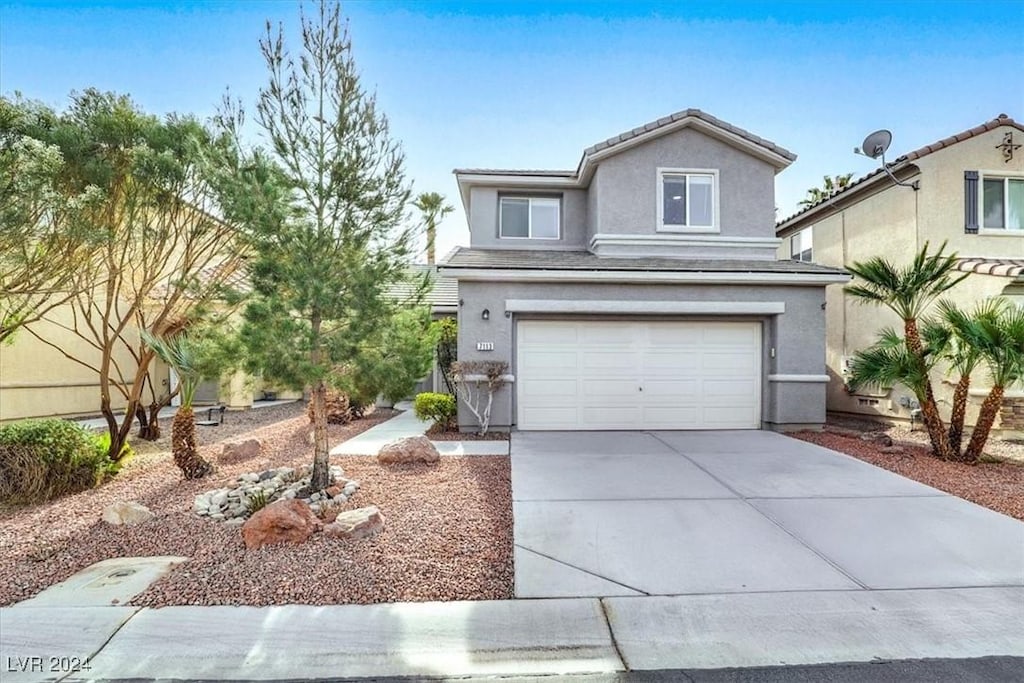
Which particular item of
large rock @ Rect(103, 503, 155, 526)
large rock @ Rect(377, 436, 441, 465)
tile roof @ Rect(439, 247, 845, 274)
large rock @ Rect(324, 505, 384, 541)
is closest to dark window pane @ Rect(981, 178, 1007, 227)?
tile roof @ Rect(439, 247, 845, 274)

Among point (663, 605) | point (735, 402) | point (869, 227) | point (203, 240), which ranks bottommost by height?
point (663, 605)

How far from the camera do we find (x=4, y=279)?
23.8ft

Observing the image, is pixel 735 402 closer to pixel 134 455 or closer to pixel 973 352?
pixel 973 352

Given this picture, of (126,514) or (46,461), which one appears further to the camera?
(46,461)

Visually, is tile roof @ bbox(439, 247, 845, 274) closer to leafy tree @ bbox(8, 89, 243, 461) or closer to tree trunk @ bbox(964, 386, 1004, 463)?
tree trunk @ bbox(964, 386, 1004, 463)

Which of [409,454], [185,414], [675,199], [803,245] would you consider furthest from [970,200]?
[185,414]

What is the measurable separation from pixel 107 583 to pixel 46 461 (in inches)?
141

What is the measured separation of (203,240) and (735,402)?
466 inches

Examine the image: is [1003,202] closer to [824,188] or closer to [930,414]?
[930,414]

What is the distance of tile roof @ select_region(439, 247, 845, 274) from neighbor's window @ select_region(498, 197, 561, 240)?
124cm

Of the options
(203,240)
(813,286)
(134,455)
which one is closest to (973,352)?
(813,286)

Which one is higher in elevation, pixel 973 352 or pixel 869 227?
pixel 869 227

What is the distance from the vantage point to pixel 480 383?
10.3 meters

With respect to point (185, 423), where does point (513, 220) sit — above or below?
above
